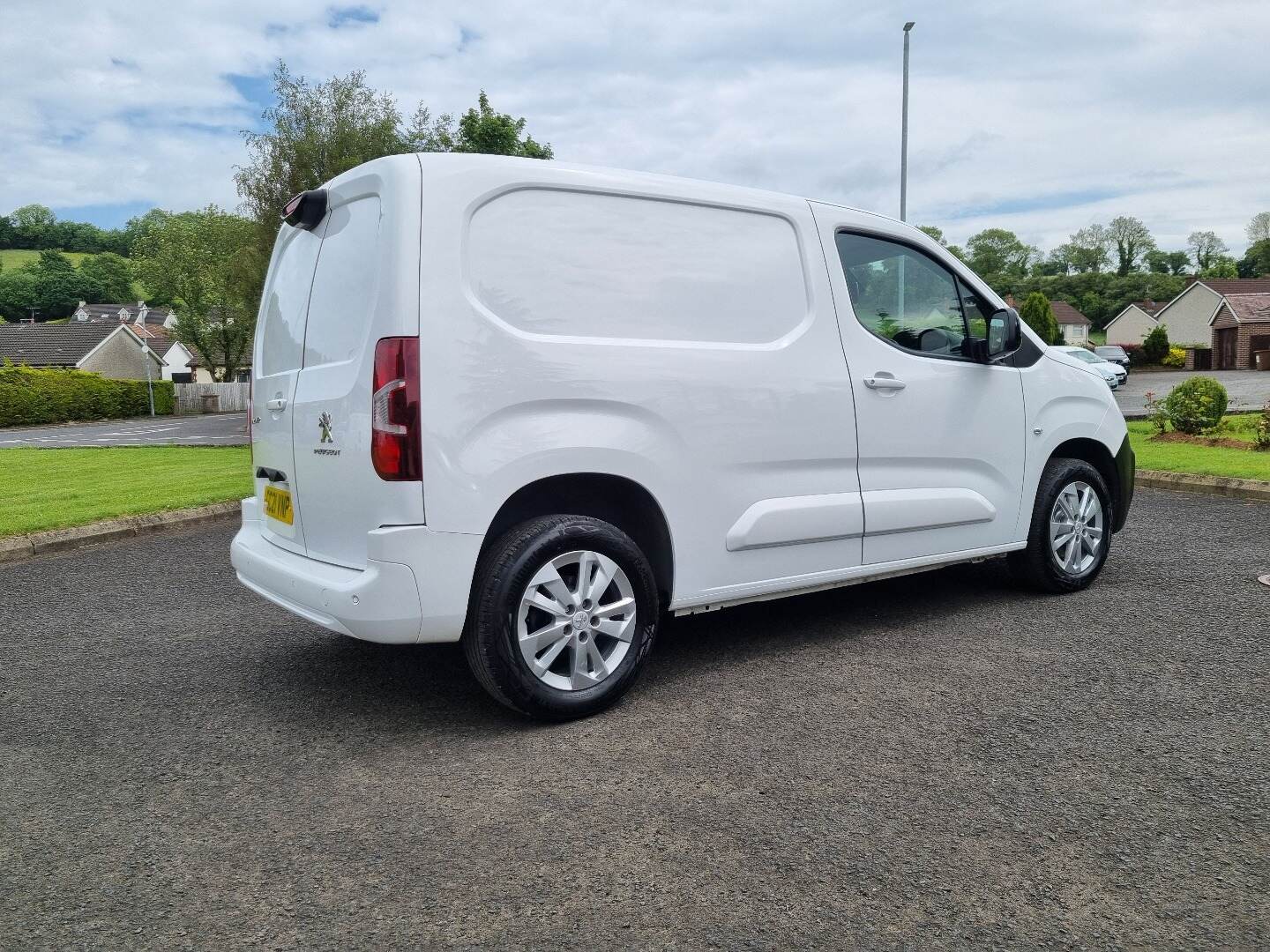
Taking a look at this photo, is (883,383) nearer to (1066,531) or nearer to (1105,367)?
(1066,531)

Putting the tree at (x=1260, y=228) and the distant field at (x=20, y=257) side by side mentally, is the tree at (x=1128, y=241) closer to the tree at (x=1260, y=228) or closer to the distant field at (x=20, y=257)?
the tree at (x=1260, y=228)

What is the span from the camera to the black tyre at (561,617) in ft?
11.6

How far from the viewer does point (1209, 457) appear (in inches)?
441

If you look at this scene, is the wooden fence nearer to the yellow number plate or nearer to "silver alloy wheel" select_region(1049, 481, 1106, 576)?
the yellow number plate

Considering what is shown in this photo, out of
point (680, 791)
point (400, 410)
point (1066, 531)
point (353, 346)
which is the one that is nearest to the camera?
point (680, 791)

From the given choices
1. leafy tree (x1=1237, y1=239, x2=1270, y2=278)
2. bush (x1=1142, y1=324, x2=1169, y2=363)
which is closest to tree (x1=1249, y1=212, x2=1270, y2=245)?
leafy tree (x1=1237, y1=239, x2=1270, y2=278)

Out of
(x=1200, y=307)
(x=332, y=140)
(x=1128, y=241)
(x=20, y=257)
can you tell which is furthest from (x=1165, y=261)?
(x=20, y=257)

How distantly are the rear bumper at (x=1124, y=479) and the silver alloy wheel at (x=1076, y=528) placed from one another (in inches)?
9.8

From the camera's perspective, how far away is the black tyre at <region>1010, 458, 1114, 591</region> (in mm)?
5434

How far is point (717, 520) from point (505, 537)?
95cm

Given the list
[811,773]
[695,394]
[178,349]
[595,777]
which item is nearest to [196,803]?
[595,777]

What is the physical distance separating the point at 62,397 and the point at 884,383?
4626 centimetres

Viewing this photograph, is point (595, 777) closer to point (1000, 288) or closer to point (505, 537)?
point (505, 537)

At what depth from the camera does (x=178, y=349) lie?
3391 inches
